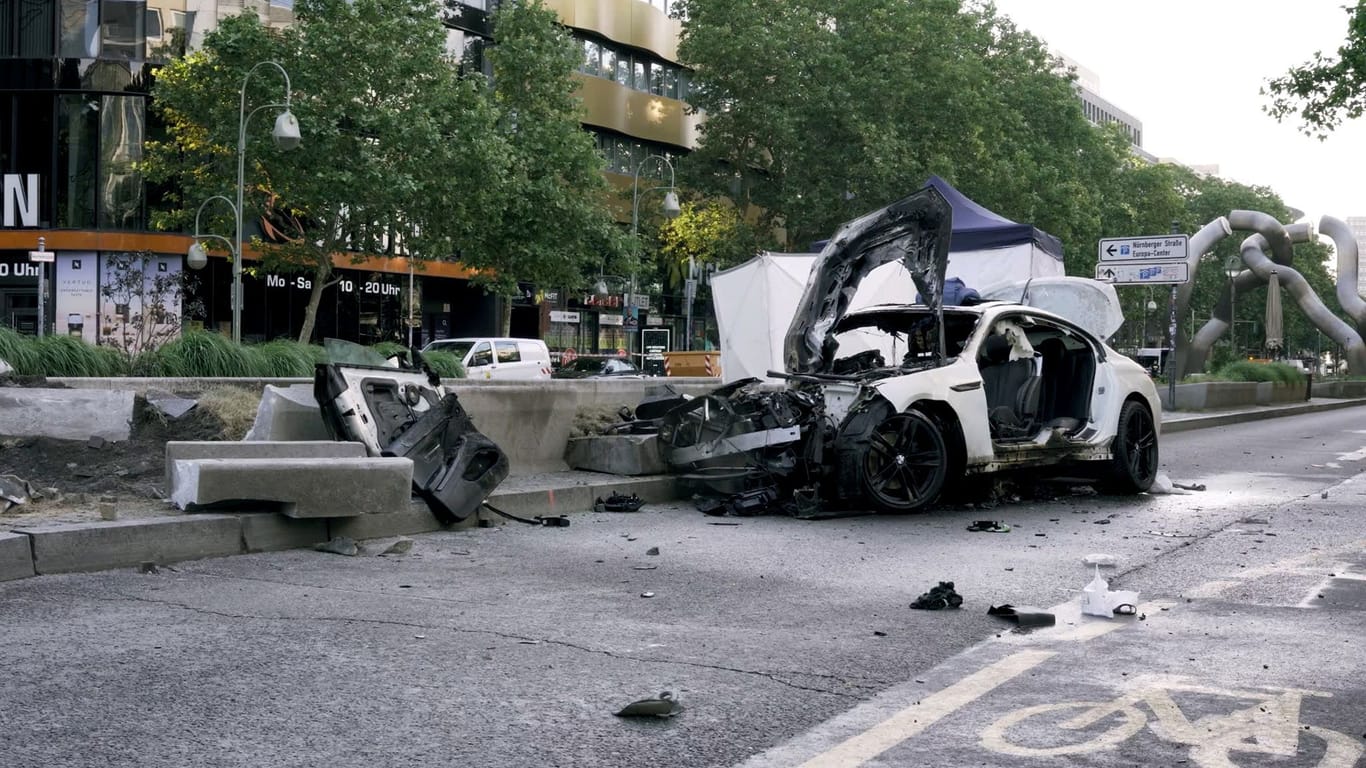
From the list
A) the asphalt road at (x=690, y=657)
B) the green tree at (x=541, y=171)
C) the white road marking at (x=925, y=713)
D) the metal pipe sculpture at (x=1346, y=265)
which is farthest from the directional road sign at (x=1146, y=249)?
the metal pipe sculpture at (x=1346, y=265)

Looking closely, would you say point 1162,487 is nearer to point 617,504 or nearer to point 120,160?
point 617,504

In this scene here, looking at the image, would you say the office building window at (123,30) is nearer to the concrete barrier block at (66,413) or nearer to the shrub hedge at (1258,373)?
the shrub hedge at (1258,373)

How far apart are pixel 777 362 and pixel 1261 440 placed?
27.8 ft

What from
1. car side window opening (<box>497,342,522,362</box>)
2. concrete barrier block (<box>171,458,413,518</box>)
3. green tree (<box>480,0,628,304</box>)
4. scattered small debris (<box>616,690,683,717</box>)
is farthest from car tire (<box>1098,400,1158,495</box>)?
green tree (<box>480,0,628,304</box>)

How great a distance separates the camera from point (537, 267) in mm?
37750

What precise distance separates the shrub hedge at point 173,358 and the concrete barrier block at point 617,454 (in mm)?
2262

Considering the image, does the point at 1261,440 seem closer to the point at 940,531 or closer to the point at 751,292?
the point at 751,292

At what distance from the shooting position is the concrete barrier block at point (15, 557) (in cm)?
671

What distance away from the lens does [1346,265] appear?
173 ft

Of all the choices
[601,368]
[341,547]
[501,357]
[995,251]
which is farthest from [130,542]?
[601,368]

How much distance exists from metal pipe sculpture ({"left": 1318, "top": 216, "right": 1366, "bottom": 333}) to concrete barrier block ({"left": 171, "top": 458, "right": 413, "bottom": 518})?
170ft

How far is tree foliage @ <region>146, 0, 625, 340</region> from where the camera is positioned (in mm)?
30797

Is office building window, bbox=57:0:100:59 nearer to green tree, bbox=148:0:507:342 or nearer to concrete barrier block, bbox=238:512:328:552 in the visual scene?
green tree, bbox=148:0:507:342

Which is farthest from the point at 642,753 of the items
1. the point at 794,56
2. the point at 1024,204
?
the point at 1024,204
